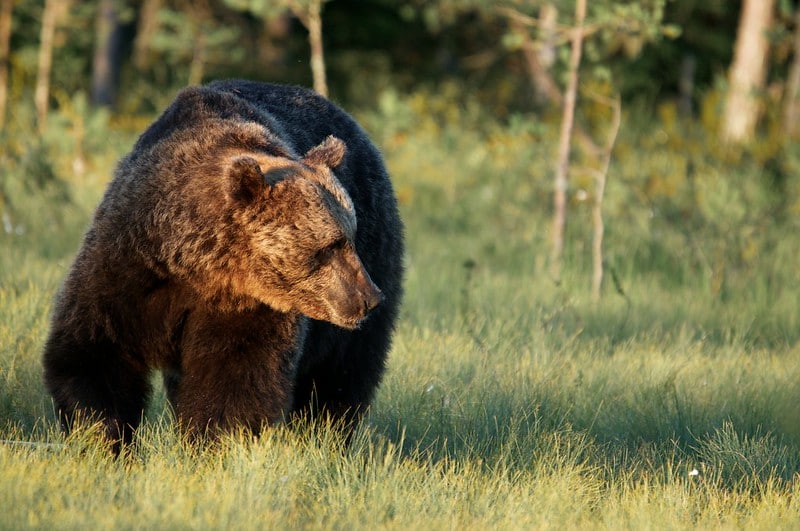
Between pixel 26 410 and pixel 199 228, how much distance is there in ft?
5.56

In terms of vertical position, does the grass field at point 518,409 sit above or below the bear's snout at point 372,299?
below

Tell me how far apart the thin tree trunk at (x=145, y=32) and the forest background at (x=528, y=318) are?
13.0 feet

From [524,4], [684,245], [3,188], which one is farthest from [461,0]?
[3,188]

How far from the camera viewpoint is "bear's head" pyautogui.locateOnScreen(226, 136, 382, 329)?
4312 millimetres

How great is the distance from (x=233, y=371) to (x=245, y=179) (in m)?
0.77

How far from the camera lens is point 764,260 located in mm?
10250

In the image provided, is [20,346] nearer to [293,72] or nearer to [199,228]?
[199,228]

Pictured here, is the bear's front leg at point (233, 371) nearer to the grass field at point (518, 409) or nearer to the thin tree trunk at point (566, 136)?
the grass field at point (518, 409)

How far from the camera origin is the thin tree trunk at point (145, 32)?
985 inches

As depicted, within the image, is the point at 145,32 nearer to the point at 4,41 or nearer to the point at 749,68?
the point at 4,41

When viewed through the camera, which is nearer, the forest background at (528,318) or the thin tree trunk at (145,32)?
the forest background at (528,318)

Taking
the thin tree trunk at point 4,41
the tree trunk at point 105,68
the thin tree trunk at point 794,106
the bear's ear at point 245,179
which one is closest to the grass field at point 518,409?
the bear's ear at point 245,179

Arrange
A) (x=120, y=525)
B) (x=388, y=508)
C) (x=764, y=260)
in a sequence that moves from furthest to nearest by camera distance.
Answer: (x=764, y=260) < (x=388, y=508) < (x=120, y=525)

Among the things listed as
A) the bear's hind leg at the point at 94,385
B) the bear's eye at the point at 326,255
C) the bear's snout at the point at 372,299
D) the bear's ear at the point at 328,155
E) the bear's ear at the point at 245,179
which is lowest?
the bear's hind leg at the point at 94,385
